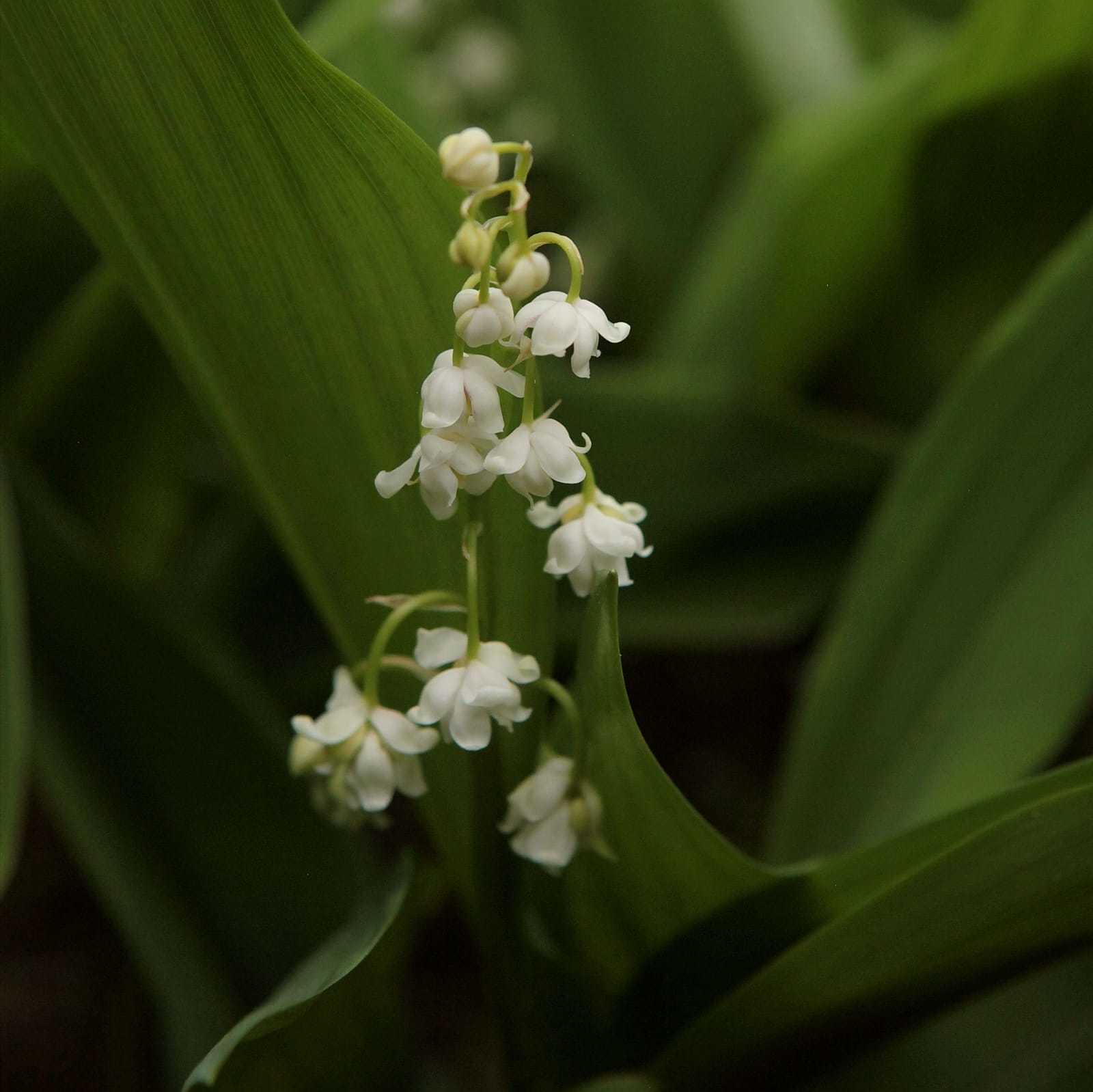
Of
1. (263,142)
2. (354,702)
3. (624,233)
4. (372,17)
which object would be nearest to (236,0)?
(263,142)

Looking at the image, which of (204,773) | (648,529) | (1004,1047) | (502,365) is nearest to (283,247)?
(502,365)

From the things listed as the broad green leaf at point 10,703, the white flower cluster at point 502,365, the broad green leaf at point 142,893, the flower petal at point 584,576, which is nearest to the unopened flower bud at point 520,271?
the white flower cluster at point 502,365

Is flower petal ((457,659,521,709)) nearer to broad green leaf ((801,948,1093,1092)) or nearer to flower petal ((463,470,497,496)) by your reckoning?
flower petal ((463,470,497,496))

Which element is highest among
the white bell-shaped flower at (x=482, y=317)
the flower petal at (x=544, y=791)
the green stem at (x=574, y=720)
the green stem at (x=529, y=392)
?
the white bell-shaped flower at (x=482, y=317)

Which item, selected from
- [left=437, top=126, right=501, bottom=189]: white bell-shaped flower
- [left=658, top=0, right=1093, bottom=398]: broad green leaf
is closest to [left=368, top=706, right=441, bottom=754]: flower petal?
[left=437, top=126, right=501, bottom=189]: white bell-shaped flower

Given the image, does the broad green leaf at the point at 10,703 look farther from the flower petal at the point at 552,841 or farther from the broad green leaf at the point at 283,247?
the flower petal at the point at 552,841
